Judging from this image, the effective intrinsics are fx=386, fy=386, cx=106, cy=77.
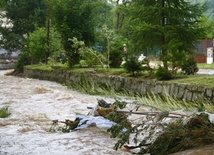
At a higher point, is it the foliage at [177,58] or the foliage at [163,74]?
the foliage at [177,58]

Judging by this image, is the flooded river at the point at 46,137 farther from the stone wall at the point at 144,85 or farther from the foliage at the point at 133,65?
the foliage at the point at 133,65

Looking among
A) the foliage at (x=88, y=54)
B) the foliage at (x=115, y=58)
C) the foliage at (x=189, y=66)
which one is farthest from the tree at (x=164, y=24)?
the foliage at (x=88, y=54)

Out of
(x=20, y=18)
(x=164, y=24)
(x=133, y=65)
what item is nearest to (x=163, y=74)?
(x=133, y=65)

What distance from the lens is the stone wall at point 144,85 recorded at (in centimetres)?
1115

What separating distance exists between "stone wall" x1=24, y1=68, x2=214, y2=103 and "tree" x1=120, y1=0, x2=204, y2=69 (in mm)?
1539

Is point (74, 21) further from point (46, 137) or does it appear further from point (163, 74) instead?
point (46, 137)

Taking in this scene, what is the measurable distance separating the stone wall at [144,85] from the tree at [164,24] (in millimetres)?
1539

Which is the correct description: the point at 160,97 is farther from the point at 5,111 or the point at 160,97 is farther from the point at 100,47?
the point at 100,47

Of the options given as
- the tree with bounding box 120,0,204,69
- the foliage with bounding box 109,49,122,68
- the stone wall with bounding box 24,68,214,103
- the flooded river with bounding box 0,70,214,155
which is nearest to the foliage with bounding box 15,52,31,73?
the stone wall with bounding box 24,68,214,103

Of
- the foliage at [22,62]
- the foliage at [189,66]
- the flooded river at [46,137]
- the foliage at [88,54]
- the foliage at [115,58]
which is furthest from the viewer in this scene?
the foliage at [22,62]

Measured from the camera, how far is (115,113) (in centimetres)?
620

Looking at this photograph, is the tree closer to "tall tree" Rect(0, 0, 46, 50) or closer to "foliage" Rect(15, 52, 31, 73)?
"foliage" Rect(15, 52, 31, 73)

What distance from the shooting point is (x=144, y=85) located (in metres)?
14.2

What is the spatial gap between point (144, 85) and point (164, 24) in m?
3.11
